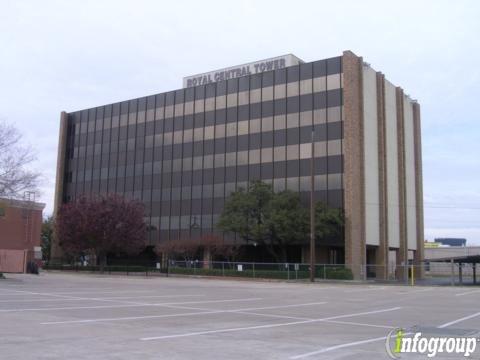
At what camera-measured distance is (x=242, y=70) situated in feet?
216

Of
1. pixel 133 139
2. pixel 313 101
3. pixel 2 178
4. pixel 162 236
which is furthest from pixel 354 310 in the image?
pixel 133 139

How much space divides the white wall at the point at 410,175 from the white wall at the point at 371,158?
339 inches

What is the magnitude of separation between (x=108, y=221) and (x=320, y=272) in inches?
924

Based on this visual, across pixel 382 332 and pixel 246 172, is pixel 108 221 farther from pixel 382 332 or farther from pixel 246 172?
pixel 382 332

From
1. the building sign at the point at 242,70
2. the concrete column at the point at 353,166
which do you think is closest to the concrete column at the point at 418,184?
the concrete column at the point at 353,166

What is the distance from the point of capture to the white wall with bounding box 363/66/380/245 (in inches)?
2180

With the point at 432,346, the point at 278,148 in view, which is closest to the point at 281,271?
the point at 278,148

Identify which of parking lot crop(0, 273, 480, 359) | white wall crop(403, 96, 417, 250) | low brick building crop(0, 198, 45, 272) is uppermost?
white wall crop(403, 96, 417, 250)

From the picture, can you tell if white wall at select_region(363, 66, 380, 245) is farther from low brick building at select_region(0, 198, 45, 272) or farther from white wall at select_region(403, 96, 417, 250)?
low brick building at select_region(0, 198, 45, 272)

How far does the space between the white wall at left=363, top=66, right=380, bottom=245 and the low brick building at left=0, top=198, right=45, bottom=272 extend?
107 feet

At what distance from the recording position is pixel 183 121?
223ft

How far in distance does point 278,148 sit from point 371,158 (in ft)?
30.5

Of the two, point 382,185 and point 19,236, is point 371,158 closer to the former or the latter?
point 382,185

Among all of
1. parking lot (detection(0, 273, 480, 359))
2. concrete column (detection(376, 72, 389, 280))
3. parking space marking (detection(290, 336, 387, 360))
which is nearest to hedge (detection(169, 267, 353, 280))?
concrete column (detection(376, 72, 389, 280))
